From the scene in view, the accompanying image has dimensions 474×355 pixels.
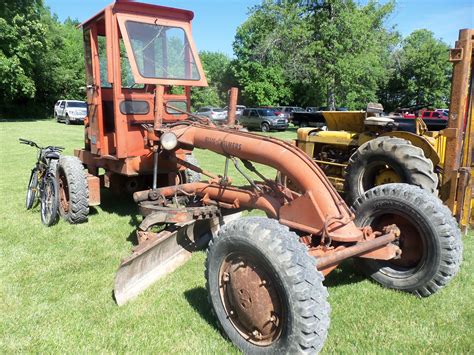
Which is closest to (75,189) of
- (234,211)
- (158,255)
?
(158,255)

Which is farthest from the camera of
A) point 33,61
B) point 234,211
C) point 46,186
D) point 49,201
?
point 33,61

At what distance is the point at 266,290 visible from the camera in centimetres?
296

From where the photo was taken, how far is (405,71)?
4394 cm

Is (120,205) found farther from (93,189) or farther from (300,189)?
(300,189)

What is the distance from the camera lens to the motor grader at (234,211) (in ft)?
9.63

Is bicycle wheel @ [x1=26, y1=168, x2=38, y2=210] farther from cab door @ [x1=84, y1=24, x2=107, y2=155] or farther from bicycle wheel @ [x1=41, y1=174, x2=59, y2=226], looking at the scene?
cab door @ [x1=84, y1=24, x2=107, y2=155]

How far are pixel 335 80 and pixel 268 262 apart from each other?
80.2 ft

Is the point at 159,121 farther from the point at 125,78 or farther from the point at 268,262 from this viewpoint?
the point at 268,262

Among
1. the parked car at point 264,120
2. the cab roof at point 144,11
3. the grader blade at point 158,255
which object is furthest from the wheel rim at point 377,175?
the parked car at point 264,120

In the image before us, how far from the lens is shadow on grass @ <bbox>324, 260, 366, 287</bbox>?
4.31 metres

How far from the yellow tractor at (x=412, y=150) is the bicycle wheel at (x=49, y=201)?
3.99m

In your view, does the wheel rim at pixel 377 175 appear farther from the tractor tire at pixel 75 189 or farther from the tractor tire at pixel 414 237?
the tractor tire at pixel 75 189

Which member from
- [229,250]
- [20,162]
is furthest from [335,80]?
[229,250]

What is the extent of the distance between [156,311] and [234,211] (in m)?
1.55
